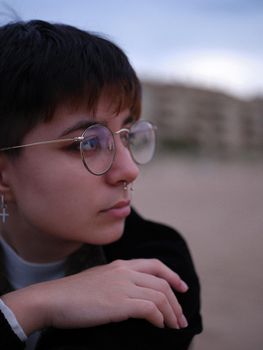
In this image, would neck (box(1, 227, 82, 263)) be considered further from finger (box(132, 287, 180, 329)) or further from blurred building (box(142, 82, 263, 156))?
blurred building (box(142, 82, 263, 156))

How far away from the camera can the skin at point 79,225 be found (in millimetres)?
1438

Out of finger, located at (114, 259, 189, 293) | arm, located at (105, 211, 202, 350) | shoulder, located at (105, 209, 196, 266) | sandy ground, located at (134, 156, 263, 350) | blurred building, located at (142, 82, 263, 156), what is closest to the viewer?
arm, located at (105, 211, 202, 350)

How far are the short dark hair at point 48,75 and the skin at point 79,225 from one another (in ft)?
0.16

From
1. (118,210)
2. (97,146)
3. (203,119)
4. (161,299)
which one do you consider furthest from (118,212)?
(203,119)

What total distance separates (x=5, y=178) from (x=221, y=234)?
19.1 feet

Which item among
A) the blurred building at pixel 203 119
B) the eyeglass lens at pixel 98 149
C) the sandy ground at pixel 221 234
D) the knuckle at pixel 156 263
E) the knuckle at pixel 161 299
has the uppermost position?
the eyeglass lens at pixel 98 149

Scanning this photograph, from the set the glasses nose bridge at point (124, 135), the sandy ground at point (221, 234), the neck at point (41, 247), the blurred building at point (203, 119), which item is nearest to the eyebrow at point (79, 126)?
the glasses nose bridge at point (124, 135)

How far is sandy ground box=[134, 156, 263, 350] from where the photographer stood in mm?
3943

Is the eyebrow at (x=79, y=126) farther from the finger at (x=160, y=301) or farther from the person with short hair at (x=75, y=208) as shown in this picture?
the finger at (x=160, y=301)

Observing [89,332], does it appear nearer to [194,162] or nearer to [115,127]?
[115,127]

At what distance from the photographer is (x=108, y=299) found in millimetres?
1456

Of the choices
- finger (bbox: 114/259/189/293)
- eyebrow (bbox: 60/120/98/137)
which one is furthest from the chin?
eyebrow (bbox: 60/120/98/137)

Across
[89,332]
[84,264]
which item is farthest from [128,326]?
[84,264]

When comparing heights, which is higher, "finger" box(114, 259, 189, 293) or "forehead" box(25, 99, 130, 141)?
"forehead" box(25, 99, 130, 141)
